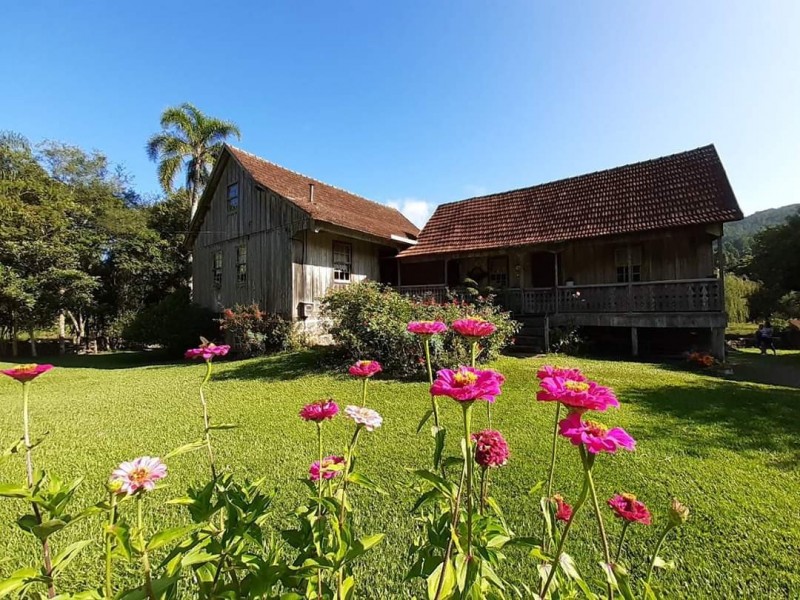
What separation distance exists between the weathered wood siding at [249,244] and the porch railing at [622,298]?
19.0ft

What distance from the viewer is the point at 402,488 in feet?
11.3

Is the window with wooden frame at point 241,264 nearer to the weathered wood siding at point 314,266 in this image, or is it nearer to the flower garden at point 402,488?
the weathered wood siding at point 314,266

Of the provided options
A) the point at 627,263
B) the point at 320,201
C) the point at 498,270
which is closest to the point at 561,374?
the point at 627,263

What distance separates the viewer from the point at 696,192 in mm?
11859

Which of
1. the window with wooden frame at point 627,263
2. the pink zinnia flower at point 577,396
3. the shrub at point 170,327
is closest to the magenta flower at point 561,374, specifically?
the pink zinnia flower at point 577,396

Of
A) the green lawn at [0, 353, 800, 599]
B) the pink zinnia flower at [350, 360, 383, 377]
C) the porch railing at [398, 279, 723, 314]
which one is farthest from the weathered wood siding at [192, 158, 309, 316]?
the pink zinnia flower at [350, 360, 383, 377]

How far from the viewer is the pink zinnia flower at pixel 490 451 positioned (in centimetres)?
135

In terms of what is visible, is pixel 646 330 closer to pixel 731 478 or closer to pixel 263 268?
pixel 731 478

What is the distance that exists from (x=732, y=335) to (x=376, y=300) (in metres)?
22.5

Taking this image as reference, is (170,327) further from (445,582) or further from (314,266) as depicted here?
(445,582)

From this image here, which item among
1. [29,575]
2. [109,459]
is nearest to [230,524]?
[29,575]

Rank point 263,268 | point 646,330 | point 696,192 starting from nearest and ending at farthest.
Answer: point 696,192 < point 646,330 < point 263,268

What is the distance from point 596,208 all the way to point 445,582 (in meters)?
14.7

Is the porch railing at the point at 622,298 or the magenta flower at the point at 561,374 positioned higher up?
the porch railing at the point at 622,298
